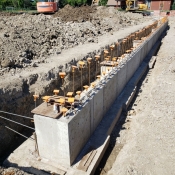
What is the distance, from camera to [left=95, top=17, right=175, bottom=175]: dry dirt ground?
213 inches

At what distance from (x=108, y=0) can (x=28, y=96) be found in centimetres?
4874

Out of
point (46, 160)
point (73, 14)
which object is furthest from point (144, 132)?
point (73, 14)

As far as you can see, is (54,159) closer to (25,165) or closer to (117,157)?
(25,165)

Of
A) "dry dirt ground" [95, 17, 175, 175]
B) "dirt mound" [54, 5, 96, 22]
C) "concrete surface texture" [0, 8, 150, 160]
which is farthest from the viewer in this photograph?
"dirt mound" [54, 5, 96, 22]

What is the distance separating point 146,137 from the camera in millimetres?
6484

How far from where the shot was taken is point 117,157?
5.86 meters

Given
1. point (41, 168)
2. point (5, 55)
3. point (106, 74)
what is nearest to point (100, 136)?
point (41, 168)

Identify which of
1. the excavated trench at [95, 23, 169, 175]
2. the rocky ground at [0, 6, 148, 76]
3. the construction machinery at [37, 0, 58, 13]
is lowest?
the excavated trench at [95, 23, 169, 175]

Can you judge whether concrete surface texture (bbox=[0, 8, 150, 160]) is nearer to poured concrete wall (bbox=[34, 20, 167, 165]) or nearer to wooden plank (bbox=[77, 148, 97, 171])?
poured concrete wall (bbox=[34, 20, 167, 165])

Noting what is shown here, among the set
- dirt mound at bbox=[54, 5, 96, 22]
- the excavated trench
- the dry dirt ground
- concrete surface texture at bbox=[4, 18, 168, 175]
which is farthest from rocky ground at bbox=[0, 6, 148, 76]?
dirt mound at bbox=[54, 5, 96, 22]

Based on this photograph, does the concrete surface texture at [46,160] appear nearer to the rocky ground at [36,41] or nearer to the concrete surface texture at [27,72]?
the concrete surface texture at [27,72]

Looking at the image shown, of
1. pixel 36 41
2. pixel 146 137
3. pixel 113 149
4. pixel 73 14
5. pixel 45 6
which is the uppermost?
pixel 45 6

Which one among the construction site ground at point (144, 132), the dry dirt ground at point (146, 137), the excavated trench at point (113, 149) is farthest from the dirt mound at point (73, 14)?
the excavated trench at point (113, 149)

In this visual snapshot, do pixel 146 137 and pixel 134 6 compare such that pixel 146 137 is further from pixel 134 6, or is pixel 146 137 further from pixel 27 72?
pixel 134 6
